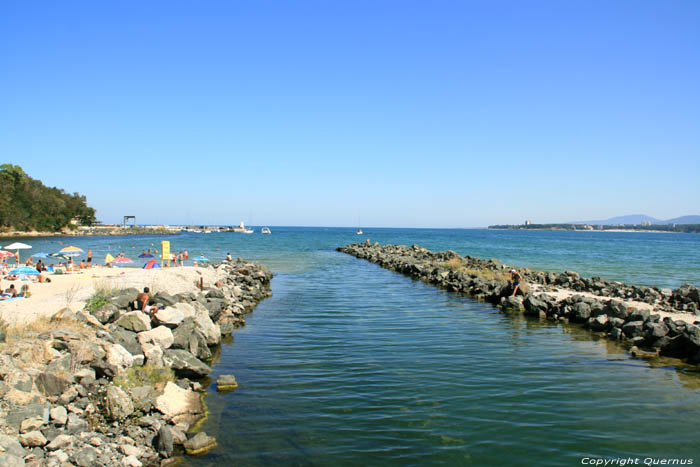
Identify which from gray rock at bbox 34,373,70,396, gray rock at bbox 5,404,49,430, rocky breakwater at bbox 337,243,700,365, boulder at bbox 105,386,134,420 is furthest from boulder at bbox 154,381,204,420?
rocky breakwater at bbox 337,243,700,365

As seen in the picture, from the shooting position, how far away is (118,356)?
31.9 feet

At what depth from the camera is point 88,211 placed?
127688mm

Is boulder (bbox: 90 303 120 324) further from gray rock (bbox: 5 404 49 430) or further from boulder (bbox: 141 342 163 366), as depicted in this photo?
gray rock (bbox: 5 404 49 430)

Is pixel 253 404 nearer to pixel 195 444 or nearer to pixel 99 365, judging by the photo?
pixel 195 444

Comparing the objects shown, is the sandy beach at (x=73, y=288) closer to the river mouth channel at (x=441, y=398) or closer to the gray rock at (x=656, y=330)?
the river mouth channel at (x=441, y=398)

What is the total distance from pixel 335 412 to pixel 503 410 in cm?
355

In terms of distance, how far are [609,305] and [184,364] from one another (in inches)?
640

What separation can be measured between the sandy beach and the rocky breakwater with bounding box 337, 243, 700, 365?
15498mm

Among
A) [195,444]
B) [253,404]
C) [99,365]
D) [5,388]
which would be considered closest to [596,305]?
[253,404]

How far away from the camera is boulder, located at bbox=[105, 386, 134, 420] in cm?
784

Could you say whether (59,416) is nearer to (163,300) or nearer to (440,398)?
(440,398)

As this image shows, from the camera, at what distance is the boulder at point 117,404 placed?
309 inches

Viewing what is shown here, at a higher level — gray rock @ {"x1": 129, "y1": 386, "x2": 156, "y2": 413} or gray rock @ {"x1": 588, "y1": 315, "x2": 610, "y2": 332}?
gray rock @ {"x1": 129, "y1": 386, "x2": 156, "y2": 413}

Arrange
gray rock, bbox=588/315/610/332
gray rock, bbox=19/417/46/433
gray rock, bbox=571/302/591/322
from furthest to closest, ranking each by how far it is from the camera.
Answer: 1. gray rock, bbox=571/302/591/322
2. gray rock, bbox=588/315/610/332
3. gray rock, bbox=19/417/46/433
